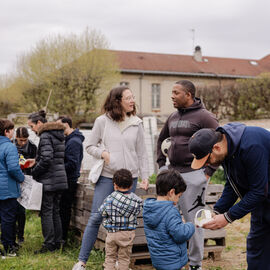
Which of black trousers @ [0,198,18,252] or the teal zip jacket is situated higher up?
the teal zip jacket

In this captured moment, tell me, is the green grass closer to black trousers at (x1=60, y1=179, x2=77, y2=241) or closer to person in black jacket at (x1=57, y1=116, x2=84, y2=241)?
black trousers at (x1=60, y1=179, x2=77, y2=241)

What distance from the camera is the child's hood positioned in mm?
3408

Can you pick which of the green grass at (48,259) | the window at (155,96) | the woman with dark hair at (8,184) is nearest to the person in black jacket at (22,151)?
the green grass at (48,259)

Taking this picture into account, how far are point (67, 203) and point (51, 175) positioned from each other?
651mm

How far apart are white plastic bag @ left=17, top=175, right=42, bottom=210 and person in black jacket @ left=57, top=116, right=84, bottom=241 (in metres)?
0.54

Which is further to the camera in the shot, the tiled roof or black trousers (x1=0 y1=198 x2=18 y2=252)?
the tiled roof

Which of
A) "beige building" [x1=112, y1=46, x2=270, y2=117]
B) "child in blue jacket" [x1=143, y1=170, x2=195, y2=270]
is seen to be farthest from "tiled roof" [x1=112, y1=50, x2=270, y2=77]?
"child in blue jacket" [x1=143, y1=170, x2=195, y2=270]

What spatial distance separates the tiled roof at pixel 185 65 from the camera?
112 feet

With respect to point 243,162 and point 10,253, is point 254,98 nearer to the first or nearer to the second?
point 10,253

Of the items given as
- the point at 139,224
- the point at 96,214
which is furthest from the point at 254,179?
the point at 139,224

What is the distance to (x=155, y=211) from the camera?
3434 mm

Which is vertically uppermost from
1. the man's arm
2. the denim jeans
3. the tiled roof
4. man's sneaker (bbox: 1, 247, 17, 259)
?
the tiled roof

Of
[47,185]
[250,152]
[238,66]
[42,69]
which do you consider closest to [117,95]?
[47,185]

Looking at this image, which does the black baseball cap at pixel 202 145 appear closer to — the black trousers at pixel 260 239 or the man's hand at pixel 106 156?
the black trousers at pixel 260 239
